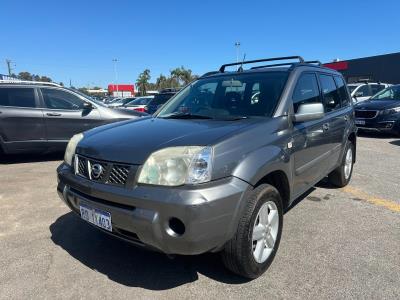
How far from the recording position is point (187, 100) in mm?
4270

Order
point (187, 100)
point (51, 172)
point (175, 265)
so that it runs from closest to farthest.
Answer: point (175, 265) < point (187, 100) < point (51, 172)

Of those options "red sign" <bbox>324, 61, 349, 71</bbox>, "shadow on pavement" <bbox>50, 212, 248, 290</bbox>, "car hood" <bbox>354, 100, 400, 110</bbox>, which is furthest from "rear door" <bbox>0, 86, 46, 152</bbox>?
"red sign" <bbox>324, 61, 349, 71</bbox>

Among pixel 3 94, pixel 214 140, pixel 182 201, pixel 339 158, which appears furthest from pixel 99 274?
pixel 3 94

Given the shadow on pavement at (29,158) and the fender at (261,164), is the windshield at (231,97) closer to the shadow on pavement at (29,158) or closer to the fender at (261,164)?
the fender at (261,164)

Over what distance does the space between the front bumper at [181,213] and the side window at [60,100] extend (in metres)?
5.81

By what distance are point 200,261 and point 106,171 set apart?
3.97 ft

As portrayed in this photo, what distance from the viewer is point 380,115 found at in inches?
442

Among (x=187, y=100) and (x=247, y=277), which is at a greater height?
(x=187, y=100)

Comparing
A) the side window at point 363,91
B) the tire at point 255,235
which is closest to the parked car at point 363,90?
the side window at point 363,91

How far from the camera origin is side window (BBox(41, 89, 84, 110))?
7762mm

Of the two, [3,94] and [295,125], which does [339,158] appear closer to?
[295,125]

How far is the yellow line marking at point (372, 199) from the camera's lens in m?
4.72

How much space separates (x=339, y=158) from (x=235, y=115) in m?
2.25

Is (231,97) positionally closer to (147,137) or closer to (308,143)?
(308,143)
